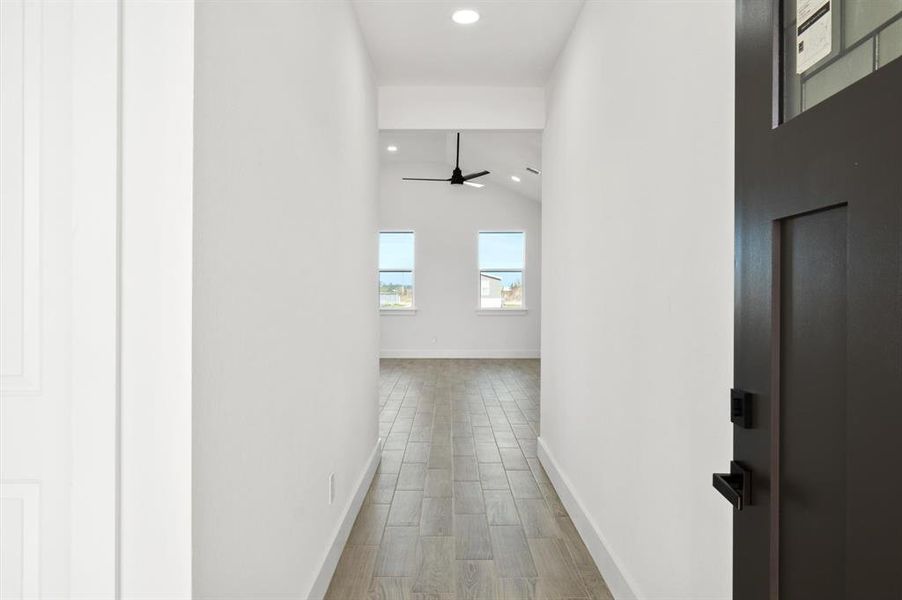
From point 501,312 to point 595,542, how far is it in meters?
7.41

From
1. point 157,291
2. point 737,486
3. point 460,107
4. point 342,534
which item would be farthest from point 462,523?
point 460,107

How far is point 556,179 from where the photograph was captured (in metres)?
3.60

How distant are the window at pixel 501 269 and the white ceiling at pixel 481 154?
2.63ft

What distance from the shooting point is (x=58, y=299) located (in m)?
1.09

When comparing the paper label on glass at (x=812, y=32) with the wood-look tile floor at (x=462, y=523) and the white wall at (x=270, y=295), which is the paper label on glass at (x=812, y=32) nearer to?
the white wall at (x=270, y=295)

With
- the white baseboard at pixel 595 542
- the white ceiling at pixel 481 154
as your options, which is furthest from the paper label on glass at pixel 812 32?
the white ceiling at pixel 481 154

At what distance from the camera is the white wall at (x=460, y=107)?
408 cm

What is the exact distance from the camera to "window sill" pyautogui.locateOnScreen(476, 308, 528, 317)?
984 centimetres

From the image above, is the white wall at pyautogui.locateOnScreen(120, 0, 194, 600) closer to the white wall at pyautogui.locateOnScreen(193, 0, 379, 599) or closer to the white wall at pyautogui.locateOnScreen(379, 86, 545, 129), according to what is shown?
the white wall at pyautogui.locateOnScreen(193, 0, 379, 599)

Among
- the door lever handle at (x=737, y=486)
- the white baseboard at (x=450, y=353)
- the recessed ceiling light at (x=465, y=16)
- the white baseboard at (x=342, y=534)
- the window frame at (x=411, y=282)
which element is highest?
the recessed ceiling light at (x=465, y=16)

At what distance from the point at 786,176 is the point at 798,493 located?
1.60 feet

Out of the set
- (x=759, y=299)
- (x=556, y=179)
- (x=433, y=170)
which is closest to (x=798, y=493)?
(x=759, y=299)

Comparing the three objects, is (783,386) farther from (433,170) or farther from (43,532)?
(433,170)

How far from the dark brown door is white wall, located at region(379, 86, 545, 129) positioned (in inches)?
124
